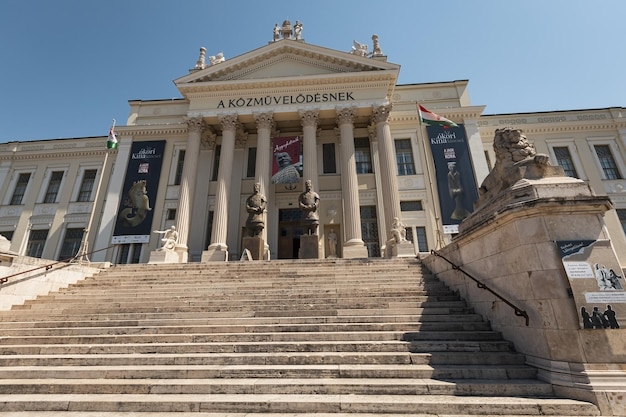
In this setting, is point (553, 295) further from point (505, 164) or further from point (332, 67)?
point (332, 67)

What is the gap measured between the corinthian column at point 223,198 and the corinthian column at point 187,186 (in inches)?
56.2

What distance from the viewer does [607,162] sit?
66.6 feet

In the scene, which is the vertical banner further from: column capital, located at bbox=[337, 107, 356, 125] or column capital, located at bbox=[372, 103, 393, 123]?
column capital, located at bbox=[372, 103, 393, 123]

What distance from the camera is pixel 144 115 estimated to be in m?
22.6

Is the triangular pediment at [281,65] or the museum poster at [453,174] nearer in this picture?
the museum poster at [453,174]

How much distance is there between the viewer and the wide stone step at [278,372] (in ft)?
14.1

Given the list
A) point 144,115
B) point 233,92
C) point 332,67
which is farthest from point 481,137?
point 144,115

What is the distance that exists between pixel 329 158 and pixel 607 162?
733 inches

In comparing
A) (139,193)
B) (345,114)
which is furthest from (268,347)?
(139,193)

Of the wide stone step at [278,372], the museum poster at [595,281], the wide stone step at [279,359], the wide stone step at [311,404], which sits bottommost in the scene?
the wide stone step at [311,404]

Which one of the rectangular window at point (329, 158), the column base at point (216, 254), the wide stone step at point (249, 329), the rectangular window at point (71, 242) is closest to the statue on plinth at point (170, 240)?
the column base at point (216, 254)

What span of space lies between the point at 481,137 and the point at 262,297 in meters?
20.1

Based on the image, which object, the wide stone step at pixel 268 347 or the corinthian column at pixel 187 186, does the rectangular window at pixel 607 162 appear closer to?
the wide stone step at pixel 268 347

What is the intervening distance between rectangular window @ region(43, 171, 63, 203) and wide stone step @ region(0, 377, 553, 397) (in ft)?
74.8
